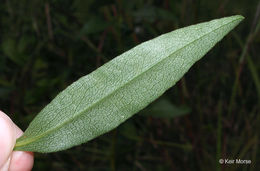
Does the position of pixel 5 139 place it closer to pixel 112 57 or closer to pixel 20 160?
pixel 20 160

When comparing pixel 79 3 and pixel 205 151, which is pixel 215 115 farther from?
pixel 79 3

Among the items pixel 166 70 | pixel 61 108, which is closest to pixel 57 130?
pixel 61 108

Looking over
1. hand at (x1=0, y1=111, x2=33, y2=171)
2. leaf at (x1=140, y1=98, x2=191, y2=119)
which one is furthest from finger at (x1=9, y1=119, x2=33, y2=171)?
leaf at (x1=140, y1=98, x2=191, y2=119)

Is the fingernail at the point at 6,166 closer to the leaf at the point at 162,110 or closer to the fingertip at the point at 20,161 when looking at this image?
the fingertip at the point at 20,161

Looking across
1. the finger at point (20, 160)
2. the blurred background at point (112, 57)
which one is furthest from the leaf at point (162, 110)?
the finger at point (20, 160)

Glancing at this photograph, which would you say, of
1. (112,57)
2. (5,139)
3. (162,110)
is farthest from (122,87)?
(112,57)

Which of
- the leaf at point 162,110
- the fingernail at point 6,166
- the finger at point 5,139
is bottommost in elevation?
the fingernail at point 6,166
